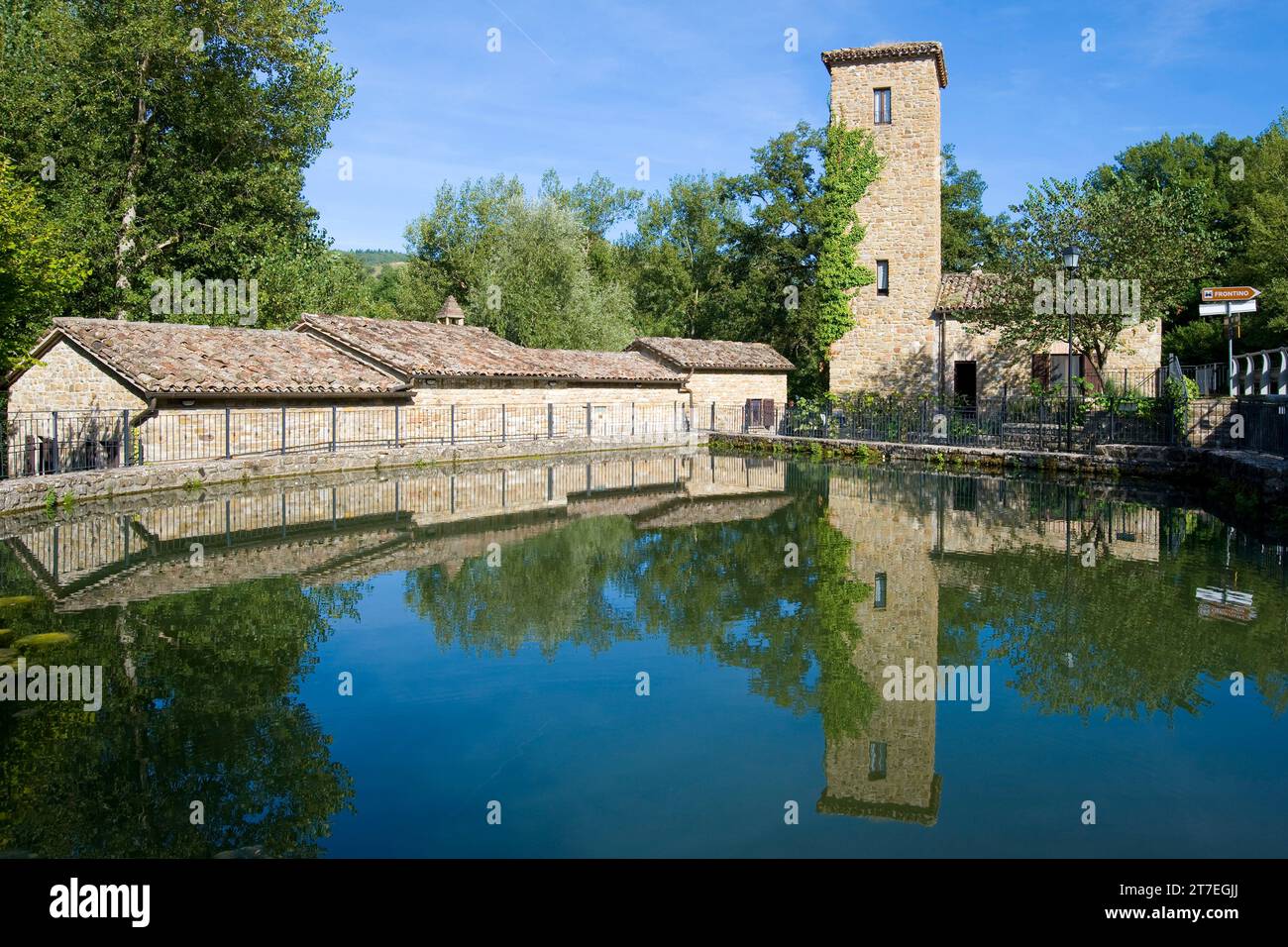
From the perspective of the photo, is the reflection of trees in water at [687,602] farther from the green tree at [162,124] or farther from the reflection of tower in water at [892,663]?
the green tree at [162,124]

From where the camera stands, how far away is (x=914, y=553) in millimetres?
11594

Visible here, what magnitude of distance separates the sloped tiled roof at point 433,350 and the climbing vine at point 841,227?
30.6 ft

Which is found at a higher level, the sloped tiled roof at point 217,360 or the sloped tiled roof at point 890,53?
the sloped tiled roof at point 890,53

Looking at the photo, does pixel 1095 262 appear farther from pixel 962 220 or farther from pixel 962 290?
pixel 962 220

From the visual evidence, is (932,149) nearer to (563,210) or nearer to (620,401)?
(620,401)

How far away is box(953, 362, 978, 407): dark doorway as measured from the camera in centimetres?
3081

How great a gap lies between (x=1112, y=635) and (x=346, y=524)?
10.8 meters

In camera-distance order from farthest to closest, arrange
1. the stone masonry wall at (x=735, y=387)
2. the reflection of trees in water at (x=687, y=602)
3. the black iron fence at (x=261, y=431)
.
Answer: the stone masonry wall at (x=735, y=387), the black iron fence at (x=261, y=431), the reflection of trees in water at (x=687, y=602)

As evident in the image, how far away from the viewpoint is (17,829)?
429cm

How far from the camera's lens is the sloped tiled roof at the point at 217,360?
20.0 metres

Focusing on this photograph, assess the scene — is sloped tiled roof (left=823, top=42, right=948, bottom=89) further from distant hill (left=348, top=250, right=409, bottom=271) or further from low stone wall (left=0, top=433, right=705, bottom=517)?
distant hill (left=348, top=250, right=409, bottom=271)

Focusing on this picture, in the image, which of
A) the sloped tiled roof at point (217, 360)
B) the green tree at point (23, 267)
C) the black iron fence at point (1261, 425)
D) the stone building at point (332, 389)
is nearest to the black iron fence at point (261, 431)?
the stone building at point (332, 389)
